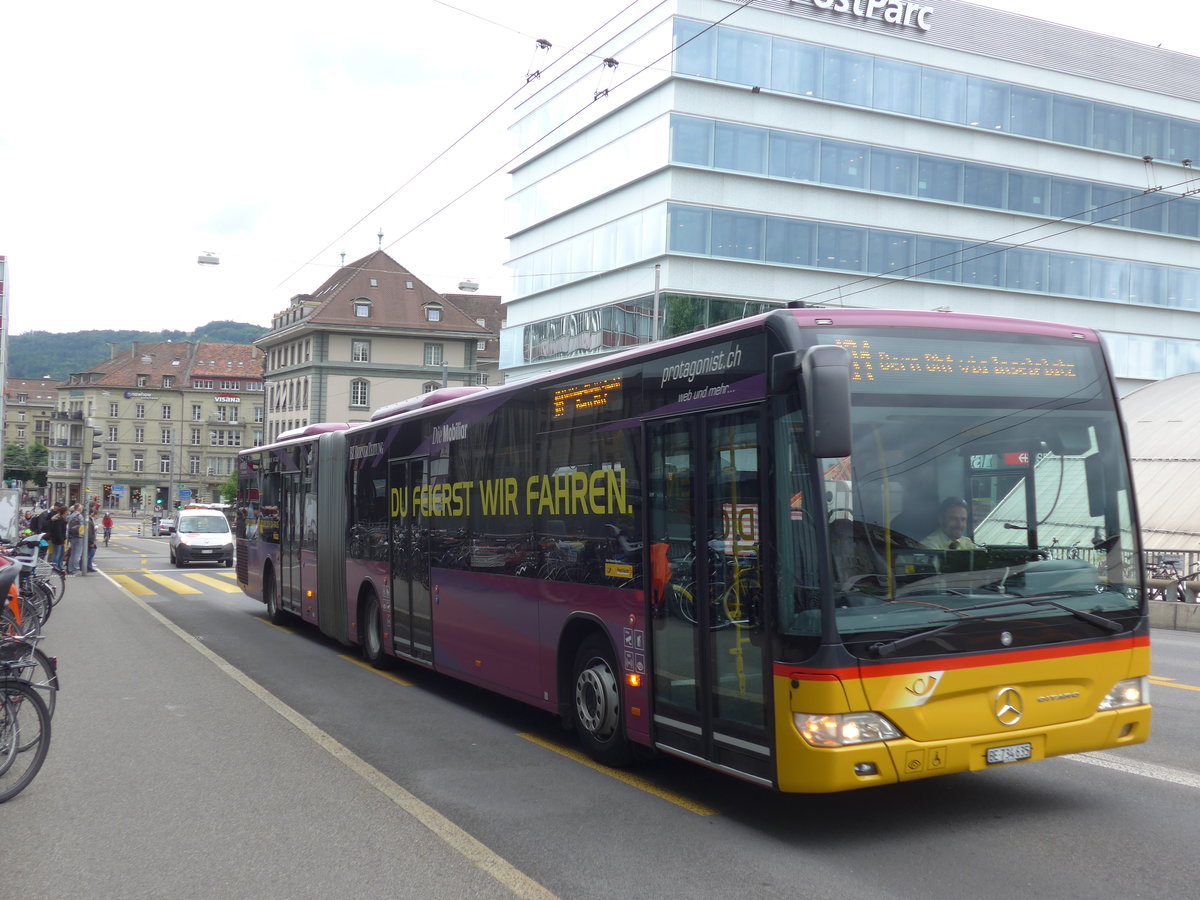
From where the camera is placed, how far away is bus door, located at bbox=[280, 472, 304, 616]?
16.3 meters

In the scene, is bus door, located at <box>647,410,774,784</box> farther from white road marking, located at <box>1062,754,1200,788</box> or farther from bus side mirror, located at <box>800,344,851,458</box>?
white road marking, located at <box>1062,754,1200,788</box>

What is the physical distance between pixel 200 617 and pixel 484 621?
11.0 meters

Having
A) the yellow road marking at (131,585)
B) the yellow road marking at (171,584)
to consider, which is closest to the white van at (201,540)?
the yellow road marking at (171,584)

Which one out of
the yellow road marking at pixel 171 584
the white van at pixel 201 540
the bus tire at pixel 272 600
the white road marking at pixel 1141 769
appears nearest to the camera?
the white road marking at pixel 1141 769

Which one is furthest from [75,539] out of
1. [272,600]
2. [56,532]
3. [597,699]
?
[597,699]

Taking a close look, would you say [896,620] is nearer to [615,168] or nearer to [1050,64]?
[615,168]

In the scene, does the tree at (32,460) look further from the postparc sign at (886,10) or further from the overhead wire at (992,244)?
the postparc sign at (886,10)

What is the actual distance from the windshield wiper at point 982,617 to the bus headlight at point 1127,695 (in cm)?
32

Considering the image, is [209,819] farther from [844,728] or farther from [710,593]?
[844,728]

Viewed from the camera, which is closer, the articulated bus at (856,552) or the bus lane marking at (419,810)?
the bus lane marking at (419,810)

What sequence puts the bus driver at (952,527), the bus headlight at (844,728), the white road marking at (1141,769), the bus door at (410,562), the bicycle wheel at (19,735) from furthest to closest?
the bus door at (410,562) < the white road marking at (1141,769) < the bicycle wheel at (19,735) < the bus driver at (952,527) < the bus headlight at (844,728)

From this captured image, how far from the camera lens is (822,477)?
574 centimetres

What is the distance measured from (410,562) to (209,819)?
17.7 feet

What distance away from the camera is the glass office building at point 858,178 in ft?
126
